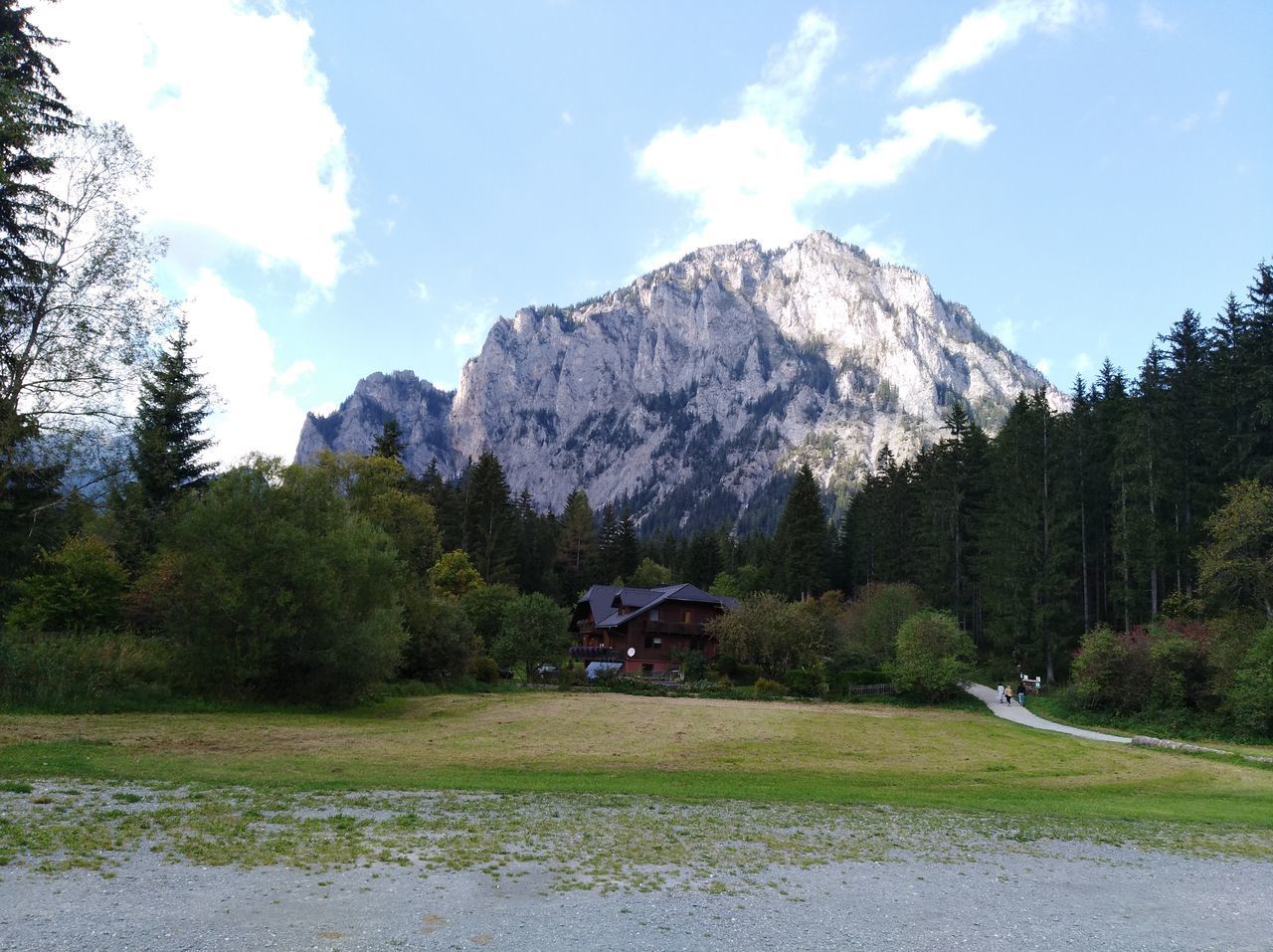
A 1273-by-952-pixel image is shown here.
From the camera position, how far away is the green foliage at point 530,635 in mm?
52438

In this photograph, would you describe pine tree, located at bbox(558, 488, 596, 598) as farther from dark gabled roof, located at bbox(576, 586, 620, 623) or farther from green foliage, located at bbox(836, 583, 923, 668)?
green foliage, located at bbox(836, 583, 923, 668)

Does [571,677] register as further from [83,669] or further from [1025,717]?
[83,669]

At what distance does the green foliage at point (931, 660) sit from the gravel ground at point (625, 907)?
36730 millimetres

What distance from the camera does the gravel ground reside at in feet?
18.5

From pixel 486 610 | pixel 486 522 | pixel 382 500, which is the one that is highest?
pixel 486 522

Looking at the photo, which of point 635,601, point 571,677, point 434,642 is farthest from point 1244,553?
point 635,601

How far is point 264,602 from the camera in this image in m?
27.1

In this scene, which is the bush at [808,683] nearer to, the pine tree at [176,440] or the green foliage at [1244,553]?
the green foliage at [1244,553]

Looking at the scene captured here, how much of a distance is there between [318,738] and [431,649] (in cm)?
2147

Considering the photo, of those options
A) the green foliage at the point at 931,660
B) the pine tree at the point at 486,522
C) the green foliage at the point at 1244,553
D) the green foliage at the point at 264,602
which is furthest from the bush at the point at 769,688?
the pine tree at the point at 486,522

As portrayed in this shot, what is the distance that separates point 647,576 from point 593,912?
86.9 meters

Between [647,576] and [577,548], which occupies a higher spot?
[577,548]

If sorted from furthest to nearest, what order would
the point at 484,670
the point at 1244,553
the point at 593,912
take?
the point at 484,670, the point at 1244,553, the point at 593,912

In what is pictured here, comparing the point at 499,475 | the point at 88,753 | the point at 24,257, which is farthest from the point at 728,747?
the point at 499,475
